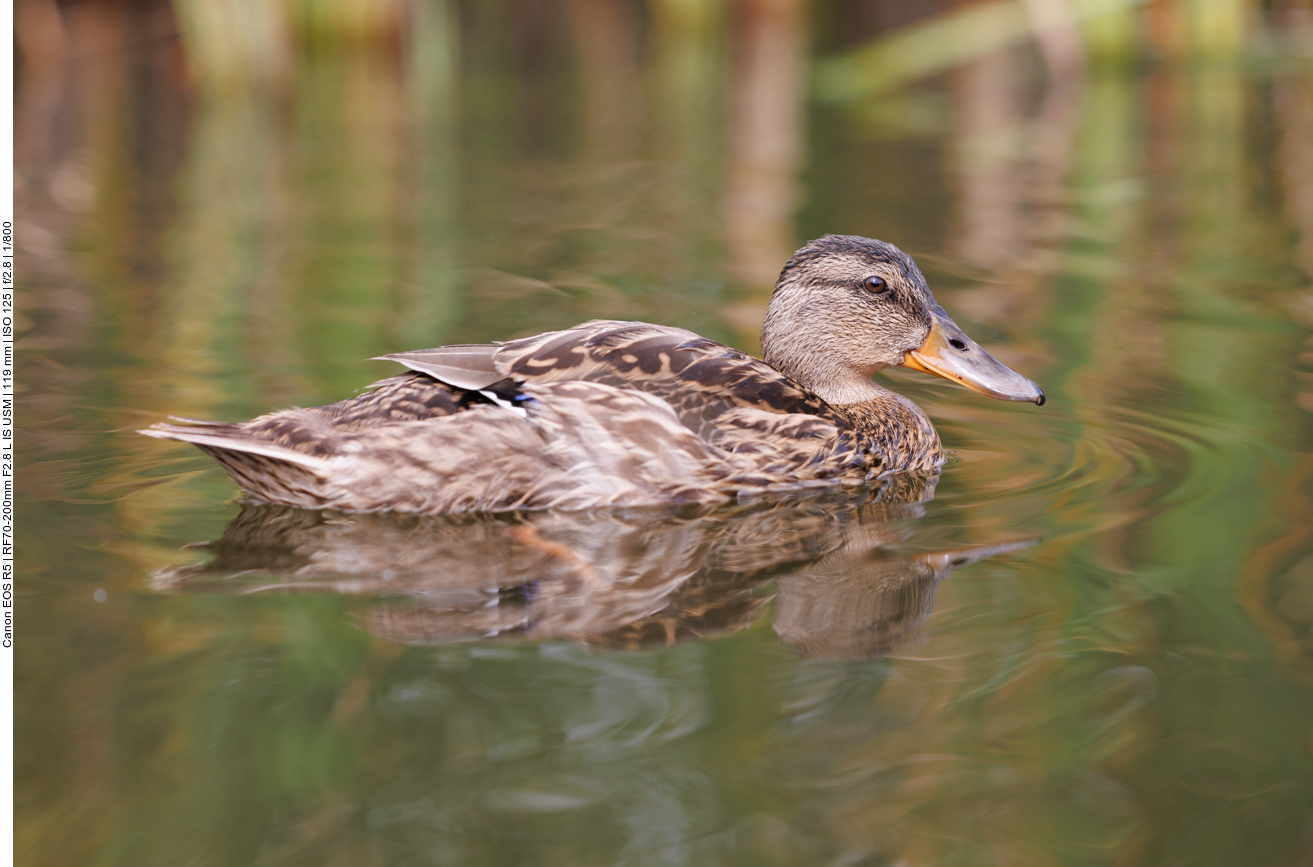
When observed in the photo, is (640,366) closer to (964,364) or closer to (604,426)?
(604,426)

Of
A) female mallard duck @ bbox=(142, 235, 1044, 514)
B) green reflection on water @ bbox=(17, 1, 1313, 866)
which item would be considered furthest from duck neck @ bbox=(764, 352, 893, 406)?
green reflection on water @ bbox=(17, 1, 1313, 866)

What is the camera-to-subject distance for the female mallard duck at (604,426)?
488 cm

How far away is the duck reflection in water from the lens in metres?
4.02

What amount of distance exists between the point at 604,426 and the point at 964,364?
4.85 ft

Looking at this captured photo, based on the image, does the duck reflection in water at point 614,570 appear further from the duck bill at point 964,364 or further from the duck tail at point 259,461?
the duck bill at point 964,364

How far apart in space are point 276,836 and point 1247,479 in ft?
11.8

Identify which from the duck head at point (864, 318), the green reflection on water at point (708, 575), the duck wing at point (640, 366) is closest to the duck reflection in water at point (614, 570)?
the green reflection on water at point (708, 575)

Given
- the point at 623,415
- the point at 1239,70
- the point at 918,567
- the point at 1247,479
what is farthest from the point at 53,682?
the point at 1239,70

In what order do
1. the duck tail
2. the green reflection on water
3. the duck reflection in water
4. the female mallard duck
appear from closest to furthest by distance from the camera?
1. the green reflection on water
2. the duck reflection in water
3. the duck tail
4. the female mallard duck

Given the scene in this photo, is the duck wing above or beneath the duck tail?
above

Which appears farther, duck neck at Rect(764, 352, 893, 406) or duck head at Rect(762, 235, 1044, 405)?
duck neck at Rect(764, 352, 893, 406)

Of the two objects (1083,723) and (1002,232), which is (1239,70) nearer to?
(1002,232)

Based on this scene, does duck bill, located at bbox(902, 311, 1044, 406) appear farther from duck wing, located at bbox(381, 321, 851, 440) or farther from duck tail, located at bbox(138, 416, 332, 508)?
duck tail, located at bbox(138, 416, 332, 508)

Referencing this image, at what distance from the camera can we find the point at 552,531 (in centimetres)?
487
